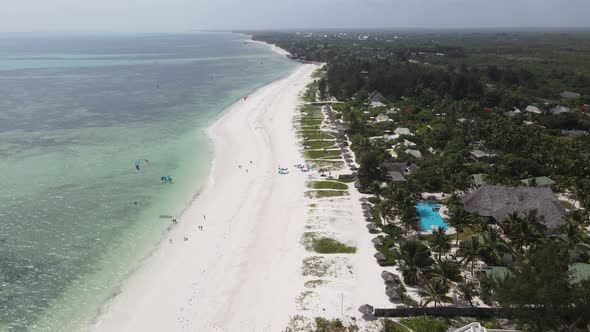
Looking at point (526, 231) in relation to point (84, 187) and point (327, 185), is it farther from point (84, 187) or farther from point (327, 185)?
point (84, 187)

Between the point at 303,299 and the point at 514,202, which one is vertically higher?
the point at 514,202

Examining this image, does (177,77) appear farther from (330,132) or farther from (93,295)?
(93,295)

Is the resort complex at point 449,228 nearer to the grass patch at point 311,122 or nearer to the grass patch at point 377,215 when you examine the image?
the grass patch at point 377,215

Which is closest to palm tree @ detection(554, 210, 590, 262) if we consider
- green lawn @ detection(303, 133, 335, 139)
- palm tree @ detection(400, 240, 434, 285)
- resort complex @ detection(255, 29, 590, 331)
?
resort complex @ detection(255, 29, 590, 331)

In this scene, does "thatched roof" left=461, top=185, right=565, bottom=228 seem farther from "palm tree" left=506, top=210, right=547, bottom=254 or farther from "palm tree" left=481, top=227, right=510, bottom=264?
"palm tree" left=481, top=227, right=510, bottom=264

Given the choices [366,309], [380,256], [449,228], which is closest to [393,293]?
[366,309]
